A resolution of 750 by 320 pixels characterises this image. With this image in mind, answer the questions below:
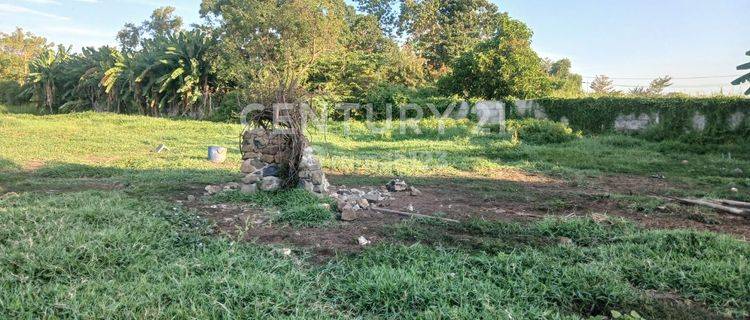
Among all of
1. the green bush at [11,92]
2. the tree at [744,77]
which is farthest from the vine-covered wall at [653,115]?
the green bush at [11,92]

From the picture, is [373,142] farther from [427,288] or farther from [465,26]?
[465,26]

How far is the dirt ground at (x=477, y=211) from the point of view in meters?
4.60

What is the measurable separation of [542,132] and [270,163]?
31.6 feet

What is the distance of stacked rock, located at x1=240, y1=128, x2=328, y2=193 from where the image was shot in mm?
6375

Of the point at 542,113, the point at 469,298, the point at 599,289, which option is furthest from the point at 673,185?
the point at 542,113

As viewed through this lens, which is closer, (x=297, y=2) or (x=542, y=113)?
(x=542, y=113)

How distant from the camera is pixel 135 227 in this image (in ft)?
14.4

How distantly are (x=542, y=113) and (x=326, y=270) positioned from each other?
14.7 metres

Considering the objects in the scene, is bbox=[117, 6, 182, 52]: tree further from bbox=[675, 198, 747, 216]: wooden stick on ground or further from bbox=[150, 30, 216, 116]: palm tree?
bbox=[675, 198, 747, 216]: wooden stick on ground

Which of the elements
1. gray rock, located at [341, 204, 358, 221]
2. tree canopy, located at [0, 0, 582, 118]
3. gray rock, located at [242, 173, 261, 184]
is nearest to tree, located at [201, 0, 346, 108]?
tree canopy, located at [0, 0, 582, 118]

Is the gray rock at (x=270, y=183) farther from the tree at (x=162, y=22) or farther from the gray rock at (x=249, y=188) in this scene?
the tree at (x=162, y=22)

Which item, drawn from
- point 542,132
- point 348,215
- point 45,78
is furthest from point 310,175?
point 45,78

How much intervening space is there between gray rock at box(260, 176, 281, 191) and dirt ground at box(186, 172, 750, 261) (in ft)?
2.11

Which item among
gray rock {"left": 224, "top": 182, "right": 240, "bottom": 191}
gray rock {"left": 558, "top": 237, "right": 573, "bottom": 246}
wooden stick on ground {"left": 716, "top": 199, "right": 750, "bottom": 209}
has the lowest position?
gray rock {"left": 558, "top": 237, "right": 573, "bottom": 246}
